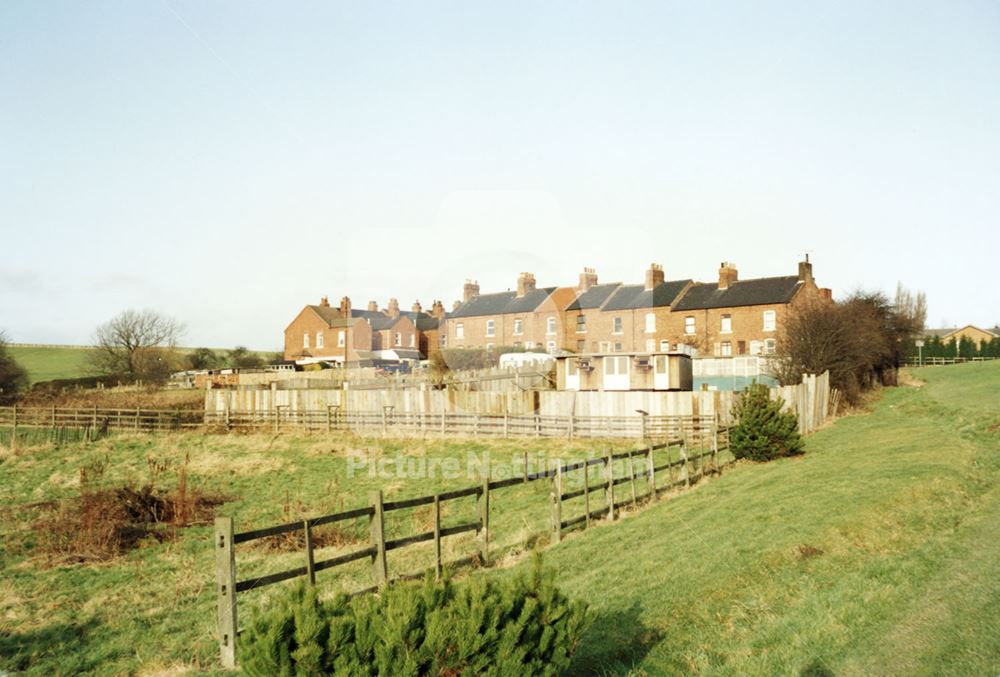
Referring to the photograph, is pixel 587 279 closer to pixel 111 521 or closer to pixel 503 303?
pixel 503 303

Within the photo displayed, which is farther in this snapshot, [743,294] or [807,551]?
[743,294]

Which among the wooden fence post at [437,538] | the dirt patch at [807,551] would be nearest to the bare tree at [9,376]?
the wooden fence post at [437,538]

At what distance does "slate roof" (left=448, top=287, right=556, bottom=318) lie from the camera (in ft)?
233

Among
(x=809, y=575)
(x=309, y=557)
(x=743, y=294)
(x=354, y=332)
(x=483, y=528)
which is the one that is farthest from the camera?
(x=354, y=332)

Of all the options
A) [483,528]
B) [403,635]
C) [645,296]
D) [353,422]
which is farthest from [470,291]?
[403,635]

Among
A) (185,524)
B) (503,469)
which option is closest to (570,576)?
(185,524)

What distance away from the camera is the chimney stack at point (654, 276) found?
65.8 metres

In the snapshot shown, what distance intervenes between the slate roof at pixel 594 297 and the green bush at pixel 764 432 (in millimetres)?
43575

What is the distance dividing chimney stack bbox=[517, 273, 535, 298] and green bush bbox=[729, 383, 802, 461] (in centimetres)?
5020

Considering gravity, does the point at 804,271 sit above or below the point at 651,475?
above

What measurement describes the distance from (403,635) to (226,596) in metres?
3.81

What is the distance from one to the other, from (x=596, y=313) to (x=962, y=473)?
51037 millimetres

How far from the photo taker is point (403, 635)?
16.9 feet

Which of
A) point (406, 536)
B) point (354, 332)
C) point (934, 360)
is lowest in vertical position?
point (406, 536)
